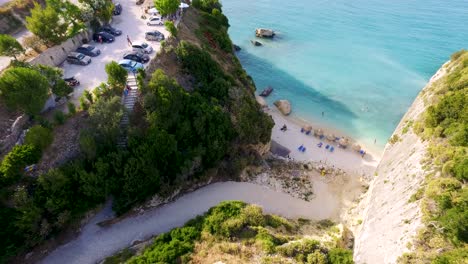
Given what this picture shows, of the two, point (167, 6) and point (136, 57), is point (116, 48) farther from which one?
point (167, 6)

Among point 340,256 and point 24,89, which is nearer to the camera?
point 340,256

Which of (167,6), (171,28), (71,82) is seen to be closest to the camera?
(71,82)

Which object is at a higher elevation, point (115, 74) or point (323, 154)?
point (115, 74)

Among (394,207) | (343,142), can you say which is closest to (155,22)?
(343,142)

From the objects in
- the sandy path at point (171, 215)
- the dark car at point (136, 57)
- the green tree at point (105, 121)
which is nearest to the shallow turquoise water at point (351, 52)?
the sandy path at point (171, 215)

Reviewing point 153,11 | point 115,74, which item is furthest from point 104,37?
point 115,74

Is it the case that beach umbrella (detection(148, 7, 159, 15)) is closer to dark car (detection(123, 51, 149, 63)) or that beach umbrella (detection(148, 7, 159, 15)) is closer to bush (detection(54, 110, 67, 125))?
dark car (detection(123, 51, 149, 63))

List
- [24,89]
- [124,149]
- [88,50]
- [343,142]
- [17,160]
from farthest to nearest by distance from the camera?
[343,142]
[88,50]
[124,149]
[24,89]
[17,160]

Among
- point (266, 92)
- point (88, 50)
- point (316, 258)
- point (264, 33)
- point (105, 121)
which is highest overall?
point (88, 50)
